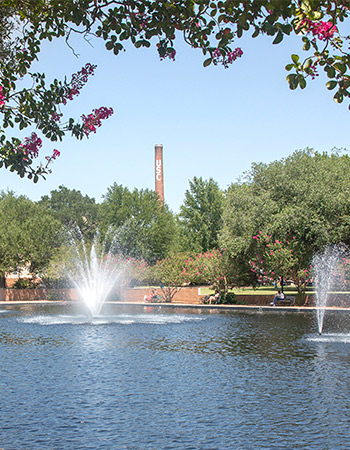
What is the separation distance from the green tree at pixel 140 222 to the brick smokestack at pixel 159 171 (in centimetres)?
221

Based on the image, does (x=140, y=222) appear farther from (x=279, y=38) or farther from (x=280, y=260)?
(x=279, y=38)

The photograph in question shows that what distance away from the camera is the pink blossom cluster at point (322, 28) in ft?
14.2

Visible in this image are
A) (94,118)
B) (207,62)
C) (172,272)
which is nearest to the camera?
(207,62)

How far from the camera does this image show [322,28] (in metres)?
4.33

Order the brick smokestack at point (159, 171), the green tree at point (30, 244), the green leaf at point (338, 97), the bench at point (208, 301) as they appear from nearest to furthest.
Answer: the green leaf at point (338, 97) < the bench at point (208, 301) < the green tree at point (30, 244) < the brick smokestack at point (159, 171)

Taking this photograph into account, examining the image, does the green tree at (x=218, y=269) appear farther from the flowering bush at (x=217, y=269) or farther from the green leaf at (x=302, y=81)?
the green leaf at (x=302, y=81)

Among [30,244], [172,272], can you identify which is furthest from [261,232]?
[30,244]

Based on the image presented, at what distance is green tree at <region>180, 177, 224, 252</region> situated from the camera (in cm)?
7144

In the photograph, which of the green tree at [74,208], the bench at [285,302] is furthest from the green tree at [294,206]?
the green tree at [74,208]

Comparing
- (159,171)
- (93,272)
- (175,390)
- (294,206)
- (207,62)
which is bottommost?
(175,390)

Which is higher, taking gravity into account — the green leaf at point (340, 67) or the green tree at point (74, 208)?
the green tree at point (74, 208)

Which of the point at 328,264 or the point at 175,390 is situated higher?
the point at 328,264

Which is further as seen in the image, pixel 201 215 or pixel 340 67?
pixel 201 215

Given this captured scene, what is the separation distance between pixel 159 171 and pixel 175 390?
6949cm
